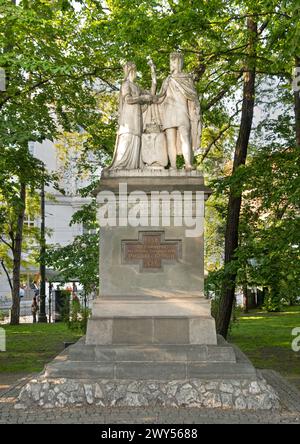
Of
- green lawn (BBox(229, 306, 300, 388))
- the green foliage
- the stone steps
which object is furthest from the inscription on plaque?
the green foliage

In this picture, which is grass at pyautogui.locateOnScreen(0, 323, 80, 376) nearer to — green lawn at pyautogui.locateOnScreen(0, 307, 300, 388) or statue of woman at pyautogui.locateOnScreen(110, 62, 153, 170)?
green lawn at pyautogui.locateOnScreen(0, 307, 300, 388)

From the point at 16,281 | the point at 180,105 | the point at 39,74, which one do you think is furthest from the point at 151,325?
the point at 16,281

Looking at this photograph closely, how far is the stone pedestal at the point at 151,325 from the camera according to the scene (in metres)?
8.86

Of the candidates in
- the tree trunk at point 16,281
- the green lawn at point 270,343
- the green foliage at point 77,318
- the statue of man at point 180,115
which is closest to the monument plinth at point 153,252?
the statue of man at point 180,115

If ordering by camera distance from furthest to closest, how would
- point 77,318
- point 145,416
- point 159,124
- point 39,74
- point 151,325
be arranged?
point 77,318, point 39,74, point 159,124, point 151,325, point 145,416

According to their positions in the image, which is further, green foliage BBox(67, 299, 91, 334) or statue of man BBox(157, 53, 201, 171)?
green foliage BBox(67, 299, 91, 334)

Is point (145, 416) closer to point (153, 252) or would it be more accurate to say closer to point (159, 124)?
point (153, 252)

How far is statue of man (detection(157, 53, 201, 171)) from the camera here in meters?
10.8

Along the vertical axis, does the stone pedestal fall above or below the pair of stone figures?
below

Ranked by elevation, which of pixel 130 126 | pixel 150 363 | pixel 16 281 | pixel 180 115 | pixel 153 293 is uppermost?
pixel 180 115

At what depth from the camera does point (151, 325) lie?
9945 millimetres

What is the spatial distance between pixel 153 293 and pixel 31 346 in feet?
33.8

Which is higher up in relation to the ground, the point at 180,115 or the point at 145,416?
the point at 180,115

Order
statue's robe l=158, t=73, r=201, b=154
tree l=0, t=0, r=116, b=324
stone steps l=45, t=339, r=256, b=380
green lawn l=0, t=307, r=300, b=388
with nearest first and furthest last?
1. stone steps l=45, t=339, r=256, b=380
2. statue's robe l=158, t=73, r=201, b=154
3. tree l=0, t=0, r=116, b=324
4. green lawn l=0, t=307, r=300, b=388
